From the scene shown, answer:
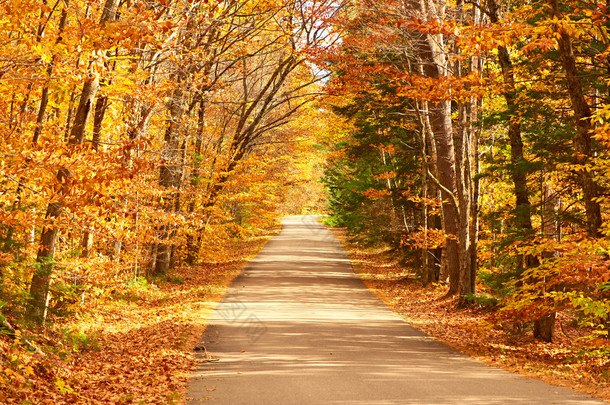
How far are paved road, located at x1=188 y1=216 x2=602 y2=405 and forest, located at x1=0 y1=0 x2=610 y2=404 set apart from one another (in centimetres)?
100

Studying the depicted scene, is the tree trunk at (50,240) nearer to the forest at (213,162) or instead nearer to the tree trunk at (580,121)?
the forest at (213,162)

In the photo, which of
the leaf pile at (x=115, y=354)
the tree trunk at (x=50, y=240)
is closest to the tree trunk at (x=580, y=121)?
the leaf pile at (x=115, y=354)

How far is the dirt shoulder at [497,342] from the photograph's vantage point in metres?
8.69

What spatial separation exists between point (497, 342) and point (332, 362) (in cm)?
437

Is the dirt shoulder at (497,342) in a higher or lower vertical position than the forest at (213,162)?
lower

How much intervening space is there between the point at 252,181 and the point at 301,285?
554 centimetres

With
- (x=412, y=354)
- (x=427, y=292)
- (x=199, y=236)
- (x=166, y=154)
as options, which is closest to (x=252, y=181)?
(x=199, y=236)

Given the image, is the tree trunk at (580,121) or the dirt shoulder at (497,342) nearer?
the dirt shoulder at (497,342)

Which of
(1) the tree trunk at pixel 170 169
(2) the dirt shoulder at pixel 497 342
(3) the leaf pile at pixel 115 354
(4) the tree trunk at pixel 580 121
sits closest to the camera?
(3) the leaf pile at pixel 115 354

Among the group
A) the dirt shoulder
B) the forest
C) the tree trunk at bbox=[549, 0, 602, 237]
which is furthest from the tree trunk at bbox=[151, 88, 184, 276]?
the tree trunk at bbox=[549, 0, 602, 237]

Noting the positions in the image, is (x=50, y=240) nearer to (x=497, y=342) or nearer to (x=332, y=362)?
(x=332, y=362)

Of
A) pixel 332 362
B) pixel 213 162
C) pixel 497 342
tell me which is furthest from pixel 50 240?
pixel 213 162

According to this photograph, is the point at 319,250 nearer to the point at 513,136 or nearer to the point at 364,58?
the point at 364,58

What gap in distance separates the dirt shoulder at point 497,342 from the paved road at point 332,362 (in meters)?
0.45
